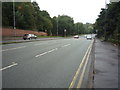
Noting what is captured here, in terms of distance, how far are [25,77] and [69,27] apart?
116 m

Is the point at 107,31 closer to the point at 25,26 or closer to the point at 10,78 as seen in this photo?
the point at 25,26

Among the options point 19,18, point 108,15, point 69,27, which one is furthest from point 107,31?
point 69,27

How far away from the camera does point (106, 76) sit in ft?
25.2

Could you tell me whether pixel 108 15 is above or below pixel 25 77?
above

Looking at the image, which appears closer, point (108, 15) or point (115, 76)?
point (115, 76)

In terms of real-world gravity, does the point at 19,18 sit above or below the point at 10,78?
above

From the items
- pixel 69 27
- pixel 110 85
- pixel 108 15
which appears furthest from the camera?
pixel 69 27

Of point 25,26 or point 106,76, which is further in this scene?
point 25,26

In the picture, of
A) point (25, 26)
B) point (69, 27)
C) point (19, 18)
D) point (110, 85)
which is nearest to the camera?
point (110, 85)

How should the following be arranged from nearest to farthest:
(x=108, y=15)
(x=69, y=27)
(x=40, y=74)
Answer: (x=40, y=74), (x=108, y=15), (x=69, y=27)

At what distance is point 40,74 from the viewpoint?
829 centimetres

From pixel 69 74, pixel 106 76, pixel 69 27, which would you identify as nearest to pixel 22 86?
pixel 69 74

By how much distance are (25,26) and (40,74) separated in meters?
68.7

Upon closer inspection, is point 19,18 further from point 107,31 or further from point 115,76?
point 115,76
